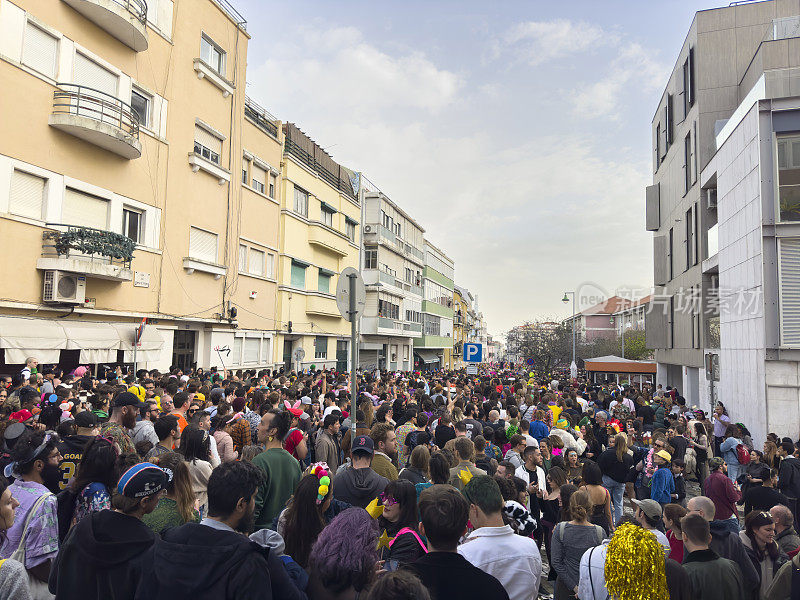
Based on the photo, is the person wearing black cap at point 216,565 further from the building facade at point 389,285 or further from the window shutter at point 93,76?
the building facade at point 389,285

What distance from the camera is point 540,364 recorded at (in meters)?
46.3

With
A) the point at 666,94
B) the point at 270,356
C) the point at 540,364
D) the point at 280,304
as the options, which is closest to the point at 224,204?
the point at 280,304

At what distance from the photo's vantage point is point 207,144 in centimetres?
2272

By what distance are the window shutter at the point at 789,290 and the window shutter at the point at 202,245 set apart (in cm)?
2066

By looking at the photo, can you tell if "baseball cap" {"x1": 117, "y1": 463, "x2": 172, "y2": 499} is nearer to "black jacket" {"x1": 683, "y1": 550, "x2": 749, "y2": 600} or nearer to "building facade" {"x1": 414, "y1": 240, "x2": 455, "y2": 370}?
"black jacket" {"x1": 683, "y1": 550, "x2": 749, "y2": 600}

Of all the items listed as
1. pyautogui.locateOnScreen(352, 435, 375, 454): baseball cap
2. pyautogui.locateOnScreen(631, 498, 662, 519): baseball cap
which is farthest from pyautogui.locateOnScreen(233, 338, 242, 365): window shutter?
pyautogui.locateOnScreen(631, 498, 662, 519): baseball cap

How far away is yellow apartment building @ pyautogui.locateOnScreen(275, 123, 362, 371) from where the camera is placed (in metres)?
29.4

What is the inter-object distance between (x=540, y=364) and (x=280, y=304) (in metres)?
27.3

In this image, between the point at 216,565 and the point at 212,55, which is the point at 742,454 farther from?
the point at 212,55

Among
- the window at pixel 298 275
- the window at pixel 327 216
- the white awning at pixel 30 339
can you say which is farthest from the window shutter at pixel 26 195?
the window at pixel 327 216

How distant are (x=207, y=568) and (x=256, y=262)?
25514 millimetres

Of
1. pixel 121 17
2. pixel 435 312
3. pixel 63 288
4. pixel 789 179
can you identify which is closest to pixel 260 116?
pixel 121 17

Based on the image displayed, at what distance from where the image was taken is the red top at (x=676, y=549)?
426 centimetres

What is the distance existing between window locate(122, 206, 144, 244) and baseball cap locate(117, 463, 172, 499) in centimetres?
1740
